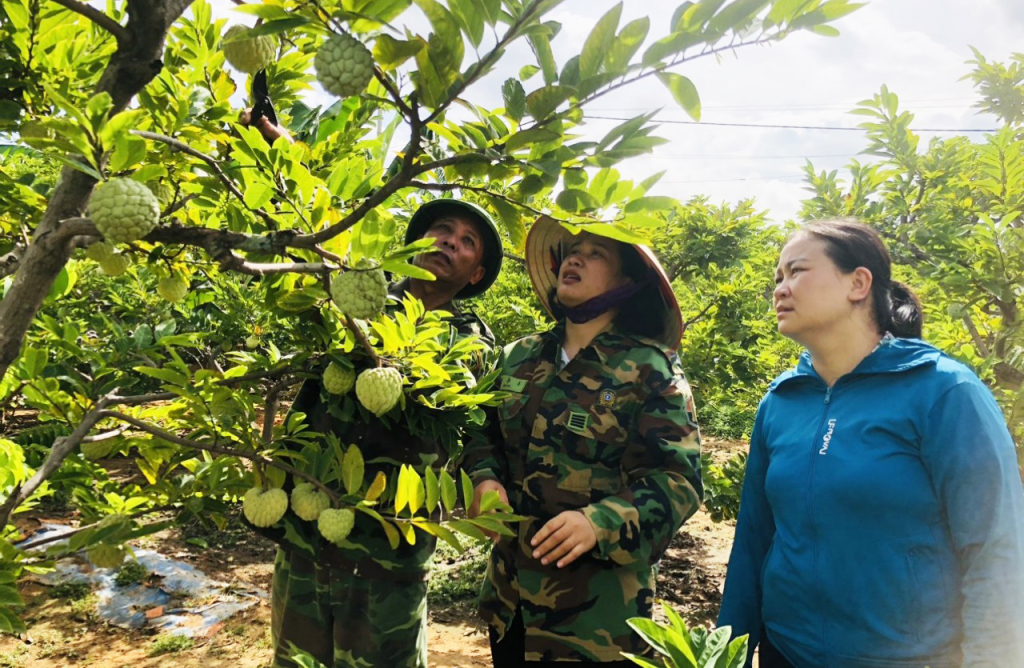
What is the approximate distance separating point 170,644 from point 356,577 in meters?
2.09

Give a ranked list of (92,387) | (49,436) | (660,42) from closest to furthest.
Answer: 1. (660,42)
2. (92,387)
3. (49,436)

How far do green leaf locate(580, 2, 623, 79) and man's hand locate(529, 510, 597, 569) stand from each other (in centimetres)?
87

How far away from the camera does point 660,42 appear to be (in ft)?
2.12

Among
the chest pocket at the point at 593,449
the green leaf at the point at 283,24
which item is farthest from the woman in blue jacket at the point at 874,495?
the green leaf at the point at 283,24

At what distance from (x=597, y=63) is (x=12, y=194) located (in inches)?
42.2

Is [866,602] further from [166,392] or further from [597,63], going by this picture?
[166,392]

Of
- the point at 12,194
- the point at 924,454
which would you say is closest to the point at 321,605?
the point at 12,194

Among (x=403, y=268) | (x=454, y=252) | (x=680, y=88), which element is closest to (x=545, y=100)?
(x=680, y=88)

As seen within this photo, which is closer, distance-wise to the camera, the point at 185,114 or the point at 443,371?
the point at 185,114

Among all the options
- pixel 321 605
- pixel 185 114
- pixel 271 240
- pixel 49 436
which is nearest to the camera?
pixel 271 240

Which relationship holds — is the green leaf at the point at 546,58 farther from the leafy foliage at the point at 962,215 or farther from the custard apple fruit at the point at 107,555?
the leafy foliage at the point at 962,215

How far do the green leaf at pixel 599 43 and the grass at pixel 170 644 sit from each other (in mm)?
3302

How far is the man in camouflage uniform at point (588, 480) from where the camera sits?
4.24 feet

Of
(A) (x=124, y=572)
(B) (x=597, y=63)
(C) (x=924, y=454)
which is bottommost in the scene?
Result: (A) (x=124, y=572)
